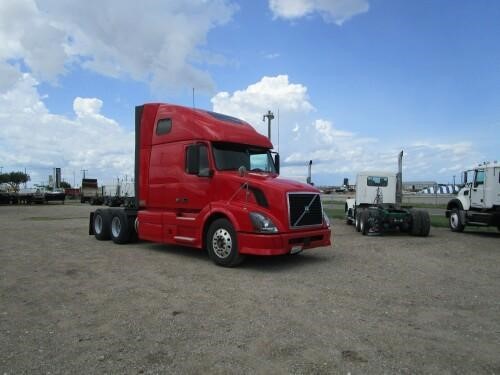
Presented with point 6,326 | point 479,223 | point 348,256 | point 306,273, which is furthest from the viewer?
point 479,223

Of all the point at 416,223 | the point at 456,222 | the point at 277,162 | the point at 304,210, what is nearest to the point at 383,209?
the point at 416,223

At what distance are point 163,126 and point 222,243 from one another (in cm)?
348

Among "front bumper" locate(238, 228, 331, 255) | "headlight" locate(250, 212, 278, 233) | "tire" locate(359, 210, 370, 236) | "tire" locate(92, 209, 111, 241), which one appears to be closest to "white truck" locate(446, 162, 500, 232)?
"tire" locate(359, 210, 370, 236)

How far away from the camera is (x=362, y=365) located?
12.4ft

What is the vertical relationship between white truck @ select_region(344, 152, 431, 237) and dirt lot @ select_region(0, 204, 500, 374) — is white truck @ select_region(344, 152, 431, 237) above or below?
above

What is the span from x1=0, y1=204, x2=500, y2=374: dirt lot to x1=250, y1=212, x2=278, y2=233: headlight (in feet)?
2.70

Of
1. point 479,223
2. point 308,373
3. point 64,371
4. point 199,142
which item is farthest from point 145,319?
point 479,223

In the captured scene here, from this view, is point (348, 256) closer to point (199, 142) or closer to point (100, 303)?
point (199, 142)

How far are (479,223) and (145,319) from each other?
13620mm

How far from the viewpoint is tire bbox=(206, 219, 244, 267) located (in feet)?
26.6

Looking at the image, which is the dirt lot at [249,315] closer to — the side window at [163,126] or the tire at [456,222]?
the side window at [163,126]

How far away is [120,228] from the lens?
11.8 meters

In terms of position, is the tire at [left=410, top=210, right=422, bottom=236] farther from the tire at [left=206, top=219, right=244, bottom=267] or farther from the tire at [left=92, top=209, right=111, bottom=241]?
the tire at [left=92, top=209, right=111, bottom=241]

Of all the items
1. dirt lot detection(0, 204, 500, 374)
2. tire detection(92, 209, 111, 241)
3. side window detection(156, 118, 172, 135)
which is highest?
side window detection(156, 118, 172, 135)
